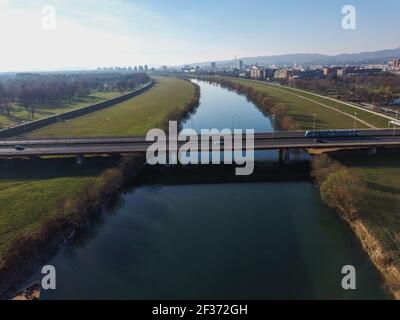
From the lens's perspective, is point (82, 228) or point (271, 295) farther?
point (82, 228)

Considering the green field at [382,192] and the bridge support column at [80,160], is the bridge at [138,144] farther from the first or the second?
the green field at [382,192]

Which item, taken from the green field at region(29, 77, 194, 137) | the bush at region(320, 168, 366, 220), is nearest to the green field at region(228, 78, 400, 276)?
the bush at region(320, 168, 366, 220)

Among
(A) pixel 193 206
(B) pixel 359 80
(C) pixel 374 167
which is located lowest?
(A) pixel 193 206

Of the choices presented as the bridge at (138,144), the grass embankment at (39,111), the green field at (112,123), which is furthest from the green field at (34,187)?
the grass embankment at (39,111)

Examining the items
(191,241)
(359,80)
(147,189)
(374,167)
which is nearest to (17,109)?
(147,189)

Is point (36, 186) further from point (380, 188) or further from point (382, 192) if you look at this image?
point (380, 188)

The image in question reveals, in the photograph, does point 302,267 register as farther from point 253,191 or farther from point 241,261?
point 253,191

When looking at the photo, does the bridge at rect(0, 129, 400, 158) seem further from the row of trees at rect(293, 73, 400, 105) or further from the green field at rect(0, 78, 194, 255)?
the row of trees at rect(293, 73, 400, 105)
